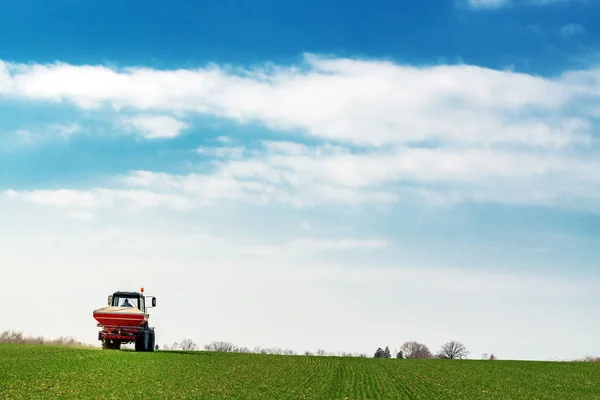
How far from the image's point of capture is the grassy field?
85.9 ft

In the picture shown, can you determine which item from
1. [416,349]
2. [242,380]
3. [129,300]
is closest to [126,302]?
[129,300]

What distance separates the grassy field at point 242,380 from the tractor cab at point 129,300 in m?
4.04

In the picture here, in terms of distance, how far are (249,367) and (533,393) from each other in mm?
Result: 15587

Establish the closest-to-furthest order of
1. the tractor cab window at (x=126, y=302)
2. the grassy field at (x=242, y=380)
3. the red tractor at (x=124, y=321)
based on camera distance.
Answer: the grassy field at (x=242, y=380), the red tractor at (x=124, y=321), the tractor cab window at (x=126, y=302)

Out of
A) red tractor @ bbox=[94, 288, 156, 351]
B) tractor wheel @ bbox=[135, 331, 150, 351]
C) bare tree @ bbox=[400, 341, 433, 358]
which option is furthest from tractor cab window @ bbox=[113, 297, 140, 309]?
bare tree @ bbox=[400, 341, 433, 358]

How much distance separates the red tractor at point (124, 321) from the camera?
46062mm

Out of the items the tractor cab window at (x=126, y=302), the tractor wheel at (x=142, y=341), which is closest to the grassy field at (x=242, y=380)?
the tractor wheel at (x=142, y=341)

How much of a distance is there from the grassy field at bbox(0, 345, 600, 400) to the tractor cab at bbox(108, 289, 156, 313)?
4.04 metres

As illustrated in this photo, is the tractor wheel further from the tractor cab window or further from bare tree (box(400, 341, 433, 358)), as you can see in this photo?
bare tree (box(400, 341, 433, 358))

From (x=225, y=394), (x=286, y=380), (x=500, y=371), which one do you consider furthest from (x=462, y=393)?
(x=500, y=371)

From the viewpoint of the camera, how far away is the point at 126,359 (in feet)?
129

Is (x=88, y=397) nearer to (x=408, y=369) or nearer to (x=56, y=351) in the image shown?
(x=56, y=351)

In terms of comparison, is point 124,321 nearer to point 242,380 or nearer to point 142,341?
point 142,341

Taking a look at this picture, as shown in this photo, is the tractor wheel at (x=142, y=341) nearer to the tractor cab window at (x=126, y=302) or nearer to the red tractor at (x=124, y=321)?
the red tractor at (x=124, y=321)
